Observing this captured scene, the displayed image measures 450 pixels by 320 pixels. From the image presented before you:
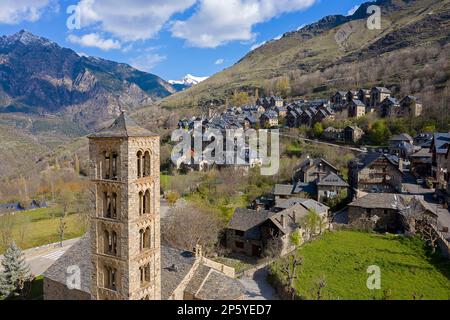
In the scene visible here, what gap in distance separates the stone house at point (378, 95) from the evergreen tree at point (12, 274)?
88.9 metres

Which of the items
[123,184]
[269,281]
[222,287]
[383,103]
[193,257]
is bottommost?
[269,281]

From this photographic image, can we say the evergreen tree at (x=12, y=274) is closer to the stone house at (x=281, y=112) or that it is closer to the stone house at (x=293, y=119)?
the stone house at (x=293, y=119)

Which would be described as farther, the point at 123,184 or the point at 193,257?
the point at 193,257

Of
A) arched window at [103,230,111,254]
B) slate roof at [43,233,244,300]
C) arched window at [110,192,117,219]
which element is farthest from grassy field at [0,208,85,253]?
arched window at [110,192,117,219]

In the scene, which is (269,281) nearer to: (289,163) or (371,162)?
(371,162)

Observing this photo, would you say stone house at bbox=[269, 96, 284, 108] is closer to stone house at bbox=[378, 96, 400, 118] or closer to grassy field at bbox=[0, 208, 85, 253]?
stone house at bbox=[378, 96, 400, 118]

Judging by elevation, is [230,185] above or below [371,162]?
below

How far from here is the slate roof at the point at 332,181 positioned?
2136 inches

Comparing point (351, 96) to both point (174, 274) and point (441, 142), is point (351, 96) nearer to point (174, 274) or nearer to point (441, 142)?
point (441, 142)

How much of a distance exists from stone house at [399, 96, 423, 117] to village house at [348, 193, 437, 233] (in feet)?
129
